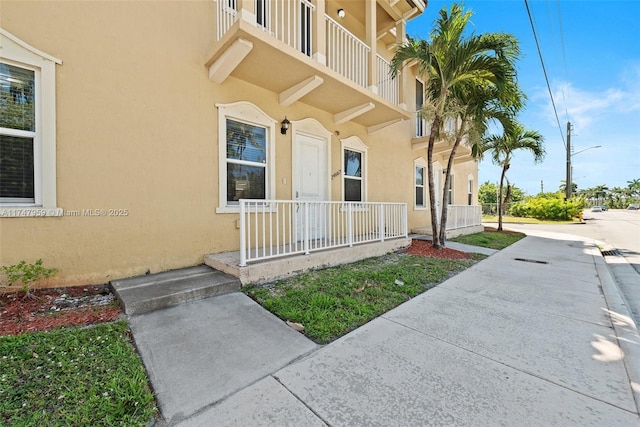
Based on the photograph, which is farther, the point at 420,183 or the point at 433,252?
the point at 420,183

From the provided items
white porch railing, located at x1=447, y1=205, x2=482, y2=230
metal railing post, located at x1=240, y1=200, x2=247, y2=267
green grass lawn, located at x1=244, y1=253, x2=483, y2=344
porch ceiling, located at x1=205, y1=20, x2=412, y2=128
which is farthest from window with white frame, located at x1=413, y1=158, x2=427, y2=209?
metal railing post, located at x1=240, y1=200, x2=247, y2=267

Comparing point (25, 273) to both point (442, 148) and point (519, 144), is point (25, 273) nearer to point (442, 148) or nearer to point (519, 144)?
point (442, 148)

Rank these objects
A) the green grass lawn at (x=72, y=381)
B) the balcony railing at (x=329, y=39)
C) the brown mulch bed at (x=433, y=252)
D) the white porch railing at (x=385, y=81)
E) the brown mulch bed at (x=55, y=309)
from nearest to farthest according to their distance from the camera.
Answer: the green grass lawn at (x=72, y=381) → the brown mulch bed at (x=55, y=309) → the balcony railing at (x=329, y=39) → the brown mulch bed at (x=433, y=252) → the white porch railing at (x=385, y=81)

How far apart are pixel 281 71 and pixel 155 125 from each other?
225 centimetres

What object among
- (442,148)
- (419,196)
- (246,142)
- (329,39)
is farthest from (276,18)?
(419,196)

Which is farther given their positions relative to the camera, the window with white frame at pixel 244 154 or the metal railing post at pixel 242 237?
the window with white frame at pixel 244 154

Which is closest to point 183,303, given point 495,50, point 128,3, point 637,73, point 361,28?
point 128,3

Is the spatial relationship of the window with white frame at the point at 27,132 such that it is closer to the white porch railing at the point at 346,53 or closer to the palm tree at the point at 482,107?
the white porch railing at the point at 346,53

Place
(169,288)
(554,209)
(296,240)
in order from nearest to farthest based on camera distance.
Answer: (169,288) → (296,240) → (554,209)

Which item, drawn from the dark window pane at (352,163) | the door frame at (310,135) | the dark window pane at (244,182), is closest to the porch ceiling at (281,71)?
the door frame at (310,135)

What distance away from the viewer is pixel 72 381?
1.87 metres

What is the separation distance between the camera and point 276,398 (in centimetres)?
183

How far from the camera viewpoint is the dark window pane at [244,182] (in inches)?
194

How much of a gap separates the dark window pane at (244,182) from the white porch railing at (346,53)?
9.66ft
